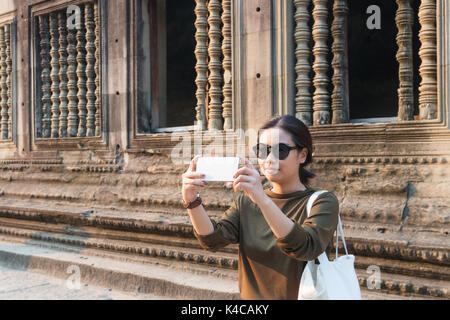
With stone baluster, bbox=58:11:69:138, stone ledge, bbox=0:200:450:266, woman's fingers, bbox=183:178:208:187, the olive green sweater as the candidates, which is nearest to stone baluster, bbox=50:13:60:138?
stone baluster, bbox=58:11:69:138

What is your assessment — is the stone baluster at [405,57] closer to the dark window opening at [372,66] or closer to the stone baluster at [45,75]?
the stone baluster at [45,75]

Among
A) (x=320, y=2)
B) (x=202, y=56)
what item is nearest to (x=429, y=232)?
(x=320, y=2)

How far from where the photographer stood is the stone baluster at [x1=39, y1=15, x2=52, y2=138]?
631 centimetres

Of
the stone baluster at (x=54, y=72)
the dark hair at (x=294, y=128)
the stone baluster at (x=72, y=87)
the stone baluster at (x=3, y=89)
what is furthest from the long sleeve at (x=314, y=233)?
the stone baluster at (x=3, y=89)

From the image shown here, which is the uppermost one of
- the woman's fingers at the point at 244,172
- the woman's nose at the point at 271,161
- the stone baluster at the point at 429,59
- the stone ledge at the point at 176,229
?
→ the stone baluster at the point at 429,59

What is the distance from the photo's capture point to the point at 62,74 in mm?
6098

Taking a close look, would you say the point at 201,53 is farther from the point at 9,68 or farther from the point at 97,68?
the point at 9,68

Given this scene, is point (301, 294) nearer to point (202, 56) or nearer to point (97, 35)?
point (202, 56)

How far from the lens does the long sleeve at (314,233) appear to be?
1584mm

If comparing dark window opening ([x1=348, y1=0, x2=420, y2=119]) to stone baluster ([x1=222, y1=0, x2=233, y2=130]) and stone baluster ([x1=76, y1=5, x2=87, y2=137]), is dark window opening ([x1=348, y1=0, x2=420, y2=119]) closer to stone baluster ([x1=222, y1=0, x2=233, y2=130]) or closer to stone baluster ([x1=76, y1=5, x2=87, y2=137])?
stone baluster ([x1=222, y1=0, x2=233, y2=130])

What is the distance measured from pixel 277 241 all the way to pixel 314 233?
0.15m

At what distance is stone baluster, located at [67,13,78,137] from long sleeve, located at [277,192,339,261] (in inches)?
191

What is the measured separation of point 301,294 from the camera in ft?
5.51
